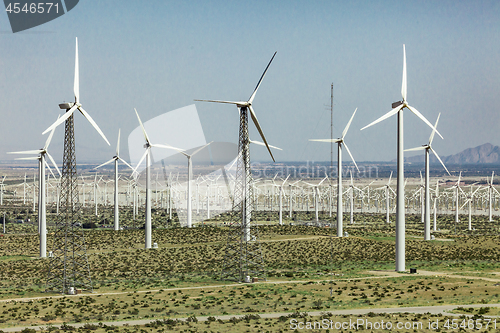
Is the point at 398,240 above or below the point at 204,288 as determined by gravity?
above

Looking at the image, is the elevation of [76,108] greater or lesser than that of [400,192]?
greater

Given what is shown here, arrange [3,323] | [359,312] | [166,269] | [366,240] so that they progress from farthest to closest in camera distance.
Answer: [366,240] < [166,269] < [359,312] < [3,323]

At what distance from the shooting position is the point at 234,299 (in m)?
45.7

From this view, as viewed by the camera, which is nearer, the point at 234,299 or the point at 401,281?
the point at 234,299

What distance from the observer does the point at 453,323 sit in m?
34.3

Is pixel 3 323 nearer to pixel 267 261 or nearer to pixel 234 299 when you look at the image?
pixel 234 299

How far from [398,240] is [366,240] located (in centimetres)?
3688

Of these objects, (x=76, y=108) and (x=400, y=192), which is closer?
(x=76, y=108)

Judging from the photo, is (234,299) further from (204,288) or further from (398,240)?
(398,240)

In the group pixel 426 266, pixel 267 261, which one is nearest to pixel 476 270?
pixel 426 266

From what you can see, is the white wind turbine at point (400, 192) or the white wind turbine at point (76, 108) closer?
the white wind turbine at point (76, 108)

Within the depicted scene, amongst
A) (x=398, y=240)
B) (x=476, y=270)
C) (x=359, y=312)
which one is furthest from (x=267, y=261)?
(x=359, y=312)

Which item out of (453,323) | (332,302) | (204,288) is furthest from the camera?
(204,288)

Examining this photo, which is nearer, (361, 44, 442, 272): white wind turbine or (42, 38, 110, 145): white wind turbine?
(42, 38, 110, 145): white wind turbine
